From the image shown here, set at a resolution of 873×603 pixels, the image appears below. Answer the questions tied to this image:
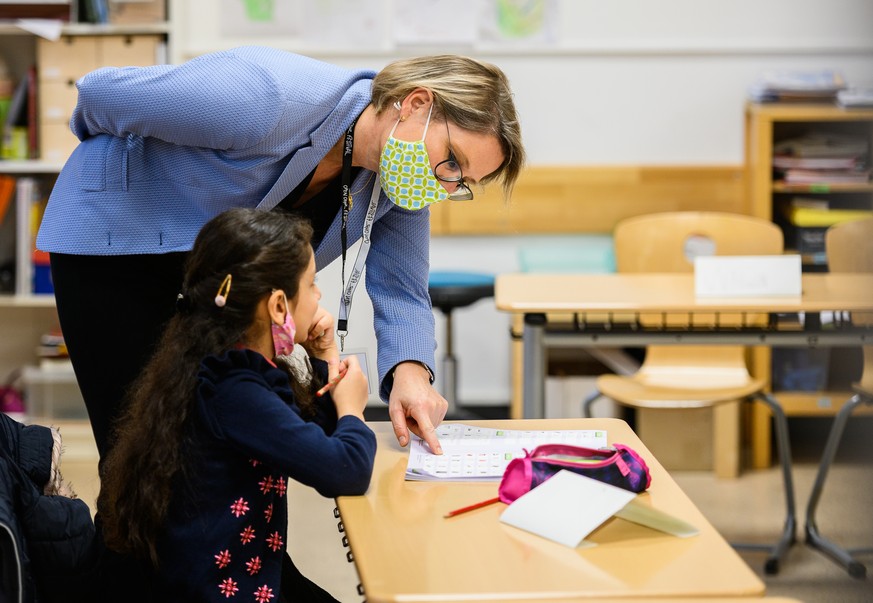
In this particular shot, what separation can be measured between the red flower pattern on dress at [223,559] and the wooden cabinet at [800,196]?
2640mm

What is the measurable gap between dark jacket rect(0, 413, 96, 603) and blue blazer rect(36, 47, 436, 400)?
0.32 meters

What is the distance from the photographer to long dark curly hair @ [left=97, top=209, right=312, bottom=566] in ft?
4.22

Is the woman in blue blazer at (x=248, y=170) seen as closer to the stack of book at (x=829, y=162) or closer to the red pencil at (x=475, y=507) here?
the red pencil at (x=475, y=507)

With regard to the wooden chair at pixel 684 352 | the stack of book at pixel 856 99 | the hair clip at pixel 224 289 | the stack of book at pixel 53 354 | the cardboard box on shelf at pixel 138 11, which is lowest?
the stack of book at pixel 53 354

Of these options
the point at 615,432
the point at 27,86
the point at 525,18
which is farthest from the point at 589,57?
the point at 615,432

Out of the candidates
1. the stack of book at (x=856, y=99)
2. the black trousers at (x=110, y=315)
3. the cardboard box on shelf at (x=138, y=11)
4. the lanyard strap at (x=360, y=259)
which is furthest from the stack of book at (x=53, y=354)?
the stack of book at (x=856, y=99)

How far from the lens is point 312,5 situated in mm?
3867

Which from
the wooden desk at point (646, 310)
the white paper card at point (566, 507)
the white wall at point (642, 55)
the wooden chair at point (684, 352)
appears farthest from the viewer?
the white wall at point (642, 55)

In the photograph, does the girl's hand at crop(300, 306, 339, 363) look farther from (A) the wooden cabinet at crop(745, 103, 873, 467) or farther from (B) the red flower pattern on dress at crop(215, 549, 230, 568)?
(A) the wooden cabinet at crop(745, 103, 873, 467)

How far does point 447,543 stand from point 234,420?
12.2 inches

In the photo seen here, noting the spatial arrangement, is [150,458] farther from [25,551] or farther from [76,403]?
[76,403]

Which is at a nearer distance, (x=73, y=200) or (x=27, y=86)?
(x=73, y=200)

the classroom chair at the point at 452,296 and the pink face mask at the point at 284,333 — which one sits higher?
the pink face mask at the point at 284,333

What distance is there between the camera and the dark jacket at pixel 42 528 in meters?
1.26
